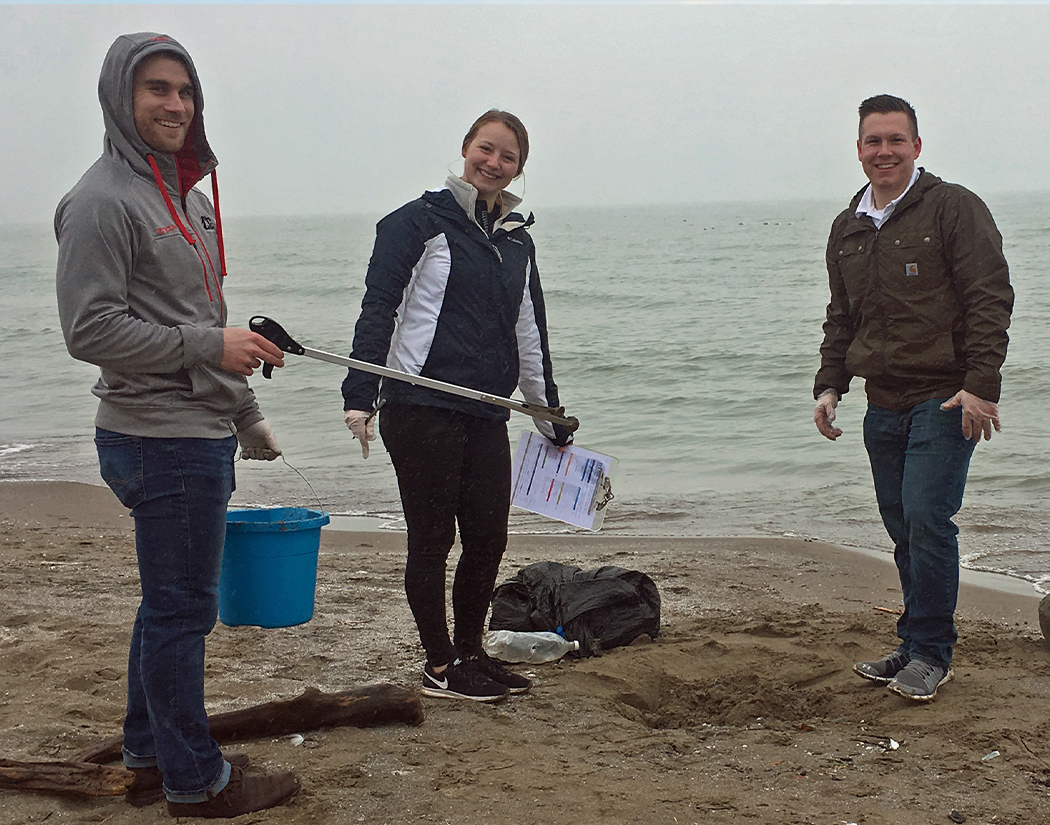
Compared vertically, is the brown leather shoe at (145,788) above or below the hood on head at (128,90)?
below

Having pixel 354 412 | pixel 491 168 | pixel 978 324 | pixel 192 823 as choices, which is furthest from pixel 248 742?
pixel 978 324

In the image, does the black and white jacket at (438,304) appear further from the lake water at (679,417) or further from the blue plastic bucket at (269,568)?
the lake water at (679,417)

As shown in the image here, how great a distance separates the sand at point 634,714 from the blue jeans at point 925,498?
10.2 inches

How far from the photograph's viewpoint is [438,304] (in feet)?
11.2

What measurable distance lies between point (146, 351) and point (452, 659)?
70.4 inches

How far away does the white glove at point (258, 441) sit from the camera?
275 cm

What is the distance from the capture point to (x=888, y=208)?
369 centimetres

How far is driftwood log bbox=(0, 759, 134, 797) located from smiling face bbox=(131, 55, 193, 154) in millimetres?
1589

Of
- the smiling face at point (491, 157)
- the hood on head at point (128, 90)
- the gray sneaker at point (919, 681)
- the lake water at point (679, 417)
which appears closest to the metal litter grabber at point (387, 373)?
the hood on head at point (128, 90)

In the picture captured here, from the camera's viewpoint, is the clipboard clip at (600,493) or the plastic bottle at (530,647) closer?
the clipboard clip at (600,493)

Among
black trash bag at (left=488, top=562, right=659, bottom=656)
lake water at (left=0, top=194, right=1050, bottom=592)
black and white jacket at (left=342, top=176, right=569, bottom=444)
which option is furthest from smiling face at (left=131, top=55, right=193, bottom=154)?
lake water at (left=0, top=194, right=1050, bottom=592)

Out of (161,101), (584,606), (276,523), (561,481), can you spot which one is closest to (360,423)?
(276,523)

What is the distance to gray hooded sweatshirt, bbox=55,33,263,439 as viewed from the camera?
7.45 feet

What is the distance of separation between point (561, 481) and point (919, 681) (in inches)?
55.8
